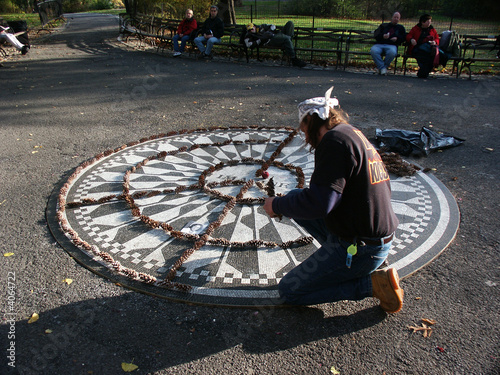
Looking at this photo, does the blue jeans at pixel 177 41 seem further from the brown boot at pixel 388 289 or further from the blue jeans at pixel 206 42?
the brown boot at pixel 388 289

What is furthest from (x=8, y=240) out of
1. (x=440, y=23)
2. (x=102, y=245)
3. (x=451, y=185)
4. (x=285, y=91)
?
(x=440, y=23)

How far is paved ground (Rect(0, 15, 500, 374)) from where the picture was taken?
2.73 m

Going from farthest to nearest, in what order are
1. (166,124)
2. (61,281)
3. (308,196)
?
(166,124) < (61,281) < (308,196)

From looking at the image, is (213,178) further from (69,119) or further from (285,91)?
(285,91)

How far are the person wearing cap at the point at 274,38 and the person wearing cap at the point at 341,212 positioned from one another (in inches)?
417

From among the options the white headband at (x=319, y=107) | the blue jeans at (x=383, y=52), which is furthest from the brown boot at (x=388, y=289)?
the blue jeans at (x=383, y=52)

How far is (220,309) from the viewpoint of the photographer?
3182 mm

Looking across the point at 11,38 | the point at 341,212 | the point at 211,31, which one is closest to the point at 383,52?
the point at 211,31

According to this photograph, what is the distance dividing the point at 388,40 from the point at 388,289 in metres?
10.4

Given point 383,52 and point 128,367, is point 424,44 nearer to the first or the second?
point 383,52

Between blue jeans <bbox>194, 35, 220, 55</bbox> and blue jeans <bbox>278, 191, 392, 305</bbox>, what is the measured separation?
1168 centimetres

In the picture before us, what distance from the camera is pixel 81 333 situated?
117 inches

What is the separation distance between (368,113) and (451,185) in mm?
3221

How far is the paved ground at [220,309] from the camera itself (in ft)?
8.96
